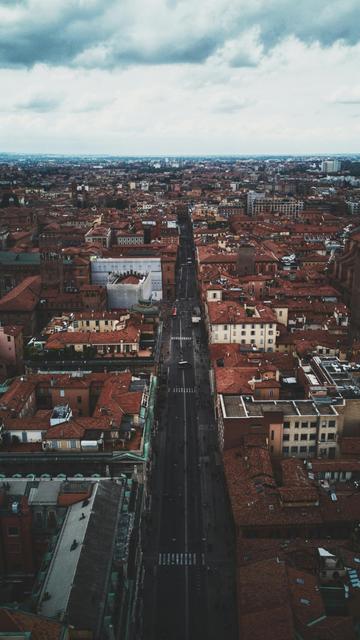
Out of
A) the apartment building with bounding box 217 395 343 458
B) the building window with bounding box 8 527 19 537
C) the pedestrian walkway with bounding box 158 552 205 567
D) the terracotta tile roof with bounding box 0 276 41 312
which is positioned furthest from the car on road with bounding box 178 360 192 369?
the building window with bounding box 8 527 19 537

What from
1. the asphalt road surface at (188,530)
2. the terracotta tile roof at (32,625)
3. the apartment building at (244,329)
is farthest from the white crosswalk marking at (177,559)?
the apartment building at (244,329)

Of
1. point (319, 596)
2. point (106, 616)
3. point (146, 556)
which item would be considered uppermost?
point (106, 616)

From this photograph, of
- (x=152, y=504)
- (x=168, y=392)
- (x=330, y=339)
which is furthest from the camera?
(x=330, y=339)

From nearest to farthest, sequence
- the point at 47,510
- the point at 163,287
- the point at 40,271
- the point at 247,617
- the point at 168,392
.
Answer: the point at 247,617, the point at 47,510, the point at 168,392, the point at 40,271, the point at 163,287

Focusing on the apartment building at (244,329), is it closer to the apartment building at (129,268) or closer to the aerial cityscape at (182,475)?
the aerial cityscape at (182,475)

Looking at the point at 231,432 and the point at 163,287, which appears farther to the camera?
the point at 163,287

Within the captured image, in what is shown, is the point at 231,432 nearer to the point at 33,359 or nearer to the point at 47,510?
the point at 47,510

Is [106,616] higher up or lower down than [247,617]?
higher up

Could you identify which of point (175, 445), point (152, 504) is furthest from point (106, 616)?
point (175, 445)

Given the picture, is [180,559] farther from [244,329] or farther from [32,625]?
[244,329]
